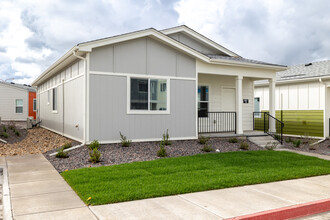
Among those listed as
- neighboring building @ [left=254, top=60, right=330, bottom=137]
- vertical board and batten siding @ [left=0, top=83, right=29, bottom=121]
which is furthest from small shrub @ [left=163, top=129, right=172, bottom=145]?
vertical board and batten siding @ [left=0, top=83, right=29, bottom=121]

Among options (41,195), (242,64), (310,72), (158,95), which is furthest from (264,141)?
(41,195)

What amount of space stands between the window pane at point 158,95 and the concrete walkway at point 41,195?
4.39m

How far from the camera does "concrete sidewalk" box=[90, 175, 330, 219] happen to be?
448cm

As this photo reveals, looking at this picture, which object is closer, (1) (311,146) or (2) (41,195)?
(2) (41,195)

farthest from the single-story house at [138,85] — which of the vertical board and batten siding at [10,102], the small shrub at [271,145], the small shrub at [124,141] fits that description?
the vertical board and batten siding at [10,102]

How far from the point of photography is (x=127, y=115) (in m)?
10.6

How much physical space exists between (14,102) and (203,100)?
21.7 m

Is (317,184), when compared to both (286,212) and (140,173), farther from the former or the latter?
(140,173)

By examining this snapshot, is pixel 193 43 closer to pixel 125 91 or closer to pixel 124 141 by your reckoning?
pixel 125 91

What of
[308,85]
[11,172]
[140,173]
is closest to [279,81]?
[308,85]

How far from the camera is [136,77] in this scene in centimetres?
1081

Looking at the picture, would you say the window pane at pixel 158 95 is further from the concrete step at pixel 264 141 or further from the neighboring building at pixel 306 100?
the neighboring building at pixel 306 100

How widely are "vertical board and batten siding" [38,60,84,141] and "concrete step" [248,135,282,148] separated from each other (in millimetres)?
6944

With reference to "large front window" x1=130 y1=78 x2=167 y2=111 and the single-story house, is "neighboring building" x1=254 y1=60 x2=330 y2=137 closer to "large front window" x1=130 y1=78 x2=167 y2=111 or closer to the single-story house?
the single-story house
